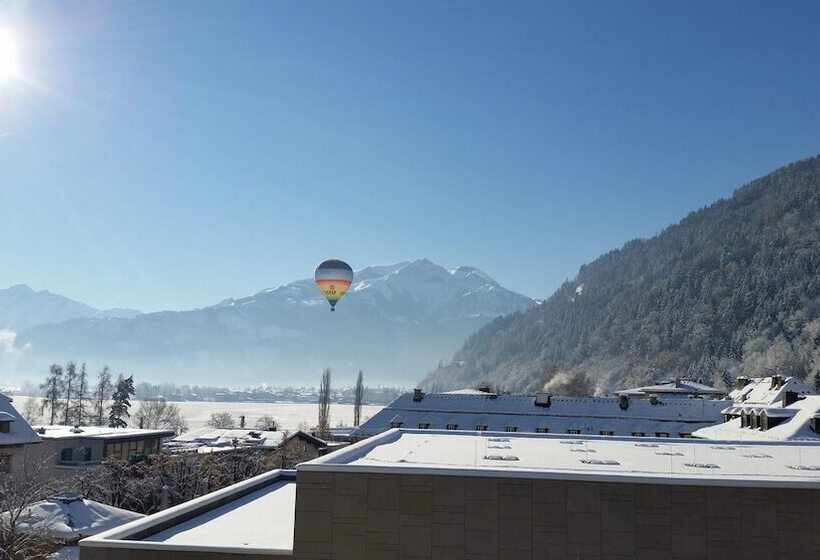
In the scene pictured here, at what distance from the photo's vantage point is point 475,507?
17844 mm

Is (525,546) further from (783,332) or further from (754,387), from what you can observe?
(783,332)

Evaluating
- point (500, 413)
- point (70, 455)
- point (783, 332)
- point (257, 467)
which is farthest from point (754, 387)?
point (783, 332)

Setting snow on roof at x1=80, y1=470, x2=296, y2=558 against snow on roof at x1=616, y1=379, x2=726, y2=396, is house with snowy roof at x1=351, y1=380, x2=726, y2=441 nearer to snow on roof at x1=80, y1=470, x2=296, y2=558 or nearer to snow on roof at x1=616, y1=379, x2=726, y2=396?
snow on roof at x1=80, y1=470, x2=296, y2=558

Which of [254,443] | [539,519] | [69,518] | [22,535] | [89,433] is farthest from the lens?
[254,443]

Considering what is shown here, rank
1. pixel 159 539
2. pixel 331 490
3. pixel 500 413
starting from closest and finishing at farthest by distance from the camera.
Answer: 1. pixel 331 490
2. pixel 159 539
3. pixel 500 413

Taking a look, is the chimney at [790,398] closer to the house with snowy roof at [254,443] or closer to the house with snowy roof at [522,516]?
the house with snowy roof at [254,443]

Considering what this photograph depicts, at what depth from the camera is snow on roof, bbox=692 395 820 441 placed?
49.1m

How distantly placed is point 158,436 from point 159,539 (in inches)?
2239

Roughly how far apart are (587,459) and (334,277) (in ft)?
173

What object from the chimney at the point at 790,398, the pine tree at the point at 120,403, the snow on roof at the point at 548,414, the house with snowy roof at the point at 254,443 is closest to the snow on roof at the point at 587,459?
the house with snowy roof at the point at 254,443

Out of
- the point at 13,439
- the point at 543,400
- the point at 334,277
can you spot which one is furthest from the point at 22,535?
the point at 543,400

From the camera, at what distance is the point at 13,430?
56.3 meters

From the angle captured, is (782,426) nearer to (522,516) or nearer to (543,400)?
(543,400)

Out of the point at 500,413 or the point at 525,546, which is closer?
the point at 525,546
